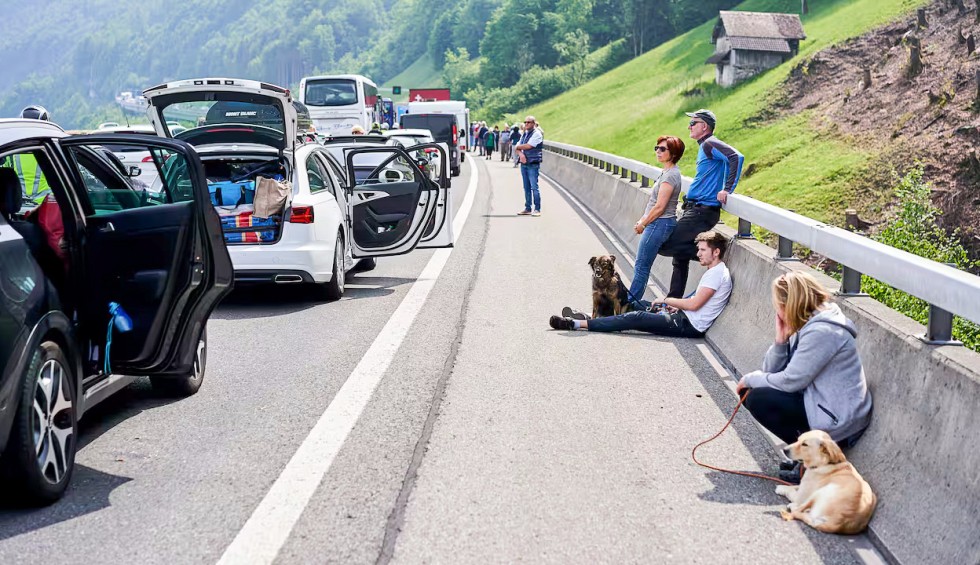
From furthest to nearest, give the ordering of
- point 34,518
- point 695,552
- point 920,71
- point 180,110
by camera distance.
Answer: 1. point 920,71
2. point 180,110
3. point 34,518
4. point 695,552

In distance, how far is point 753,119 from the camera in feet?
153

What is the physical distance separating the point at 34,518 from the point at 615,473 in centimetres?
265

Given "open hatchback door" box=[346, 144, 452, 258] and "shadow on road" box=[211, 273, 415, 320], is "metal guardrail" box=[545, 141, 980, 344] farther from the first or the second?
"open hatchback door" box=[346, 144, 452, 258]

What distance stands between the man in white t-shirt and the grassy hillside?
16.2m

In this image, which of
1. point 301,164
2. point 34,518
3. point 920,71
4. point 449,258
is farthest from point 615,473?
point 920,71

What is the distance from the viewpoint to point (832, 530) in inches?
185

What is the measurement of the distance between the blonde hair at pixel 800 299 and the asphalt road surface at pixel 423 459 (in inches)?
30.2

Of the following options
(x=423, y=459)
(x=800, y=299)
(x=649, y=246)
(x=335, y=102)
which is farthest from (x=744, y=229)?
(x=335, y=102)

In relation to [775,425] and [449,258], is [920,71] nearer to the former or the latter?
[449,258]

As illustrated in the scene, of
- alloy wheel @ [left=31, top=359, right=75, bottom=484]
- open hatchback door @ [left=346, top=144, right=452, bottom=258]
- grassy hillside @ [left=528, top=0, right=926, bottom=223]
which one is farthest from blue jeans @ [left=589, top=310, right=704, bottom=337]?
grassy hillside @ [left=528, top=0, right=926, bottom=223]

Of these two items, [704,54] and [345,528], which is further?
[704,54]

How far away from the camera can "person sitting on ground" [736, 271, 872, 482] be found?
17.0 feet

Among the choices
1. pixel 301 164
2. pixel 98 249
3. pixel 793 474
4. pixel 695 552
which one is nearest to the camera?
pixel 695 552

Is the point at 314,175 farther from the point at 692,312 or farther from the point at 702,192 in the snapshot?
the point at 692,312
